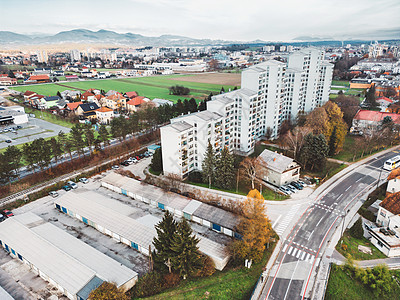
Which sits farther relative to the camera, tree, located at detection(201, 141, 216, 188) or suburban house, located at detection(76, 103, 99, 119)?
suburban house, located at detection(76, 103, 99, 119)

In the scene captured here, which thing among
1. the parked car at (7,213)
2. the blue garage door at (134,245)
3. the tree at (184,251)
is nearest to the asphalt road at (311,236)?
the tree at (184,251)

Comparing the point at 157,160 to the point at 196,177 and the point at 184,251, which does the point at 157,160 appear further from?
the point at 184,251

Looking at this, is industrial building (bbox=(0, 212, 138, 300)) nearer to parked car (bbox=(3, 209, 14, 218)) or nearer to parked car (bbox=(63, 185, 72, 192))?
parked car (bbox=(3, 209, 14, 218))

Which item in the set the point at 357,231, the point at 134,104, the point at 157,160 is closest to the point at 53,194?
the point at 157,160

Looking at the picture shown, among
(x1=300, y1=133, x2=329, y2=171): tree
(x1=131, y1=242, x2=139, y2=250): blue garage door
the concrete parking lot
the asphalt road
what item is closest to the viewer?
the asphalt road

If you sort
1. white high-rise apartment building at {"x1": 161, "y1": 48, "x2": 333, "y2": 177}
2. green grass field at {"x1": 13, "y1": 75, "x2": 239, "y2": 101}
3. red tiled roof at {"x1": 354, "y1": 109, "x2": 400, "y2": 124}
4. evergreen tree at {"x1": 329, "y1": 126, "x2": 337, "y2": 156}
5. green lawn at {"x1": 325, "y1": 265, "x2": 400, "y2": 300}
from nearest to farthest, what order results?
green lawn at {"x1": 325, "y1": 265, "x2": 400, "y2": 300}
white high-rise apartment building at {"x1": 161, "y1": 48, "x2": 333, "y2": 177}
evergreen tree at {"x1": 329, "y1": 126, "x2": 337, "y2": 156}
red tiled roof at {"x1": 354, "y1": 109, "x2": 400, "y2": 124}
green grass field at {"x1": 13, "y1": 75, "x2": 239, "y2": 101}

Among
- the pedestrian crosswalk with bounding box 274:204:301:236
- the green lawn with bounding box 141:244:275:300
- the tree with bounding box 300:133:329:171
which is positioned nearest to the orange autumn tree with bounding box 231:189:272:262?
the green lawn with bounding box 141:244:275:300

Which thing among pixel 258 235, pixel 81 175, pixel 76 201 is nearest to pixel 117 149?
pixel 81 175
